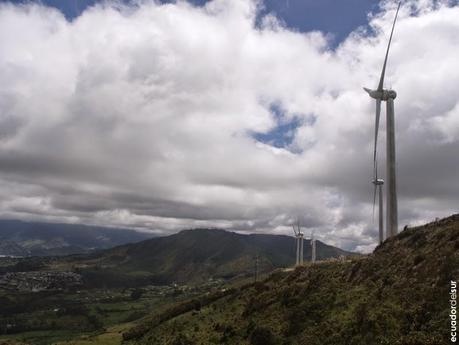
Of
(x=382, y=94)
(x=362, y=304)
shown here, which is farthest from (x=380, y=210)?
(x=362, y=304)

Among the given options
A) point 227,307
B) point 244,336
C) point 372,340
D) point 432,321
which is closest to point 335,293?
point 244,336

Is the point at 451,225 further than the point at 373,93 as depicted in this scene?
No

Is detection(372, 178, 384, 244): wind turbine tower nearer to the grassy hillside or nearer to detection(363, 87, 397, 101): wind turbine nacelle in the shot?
the grassy hillside

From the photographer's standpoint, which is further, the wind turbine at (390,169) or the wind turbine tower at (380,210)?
the wind turbine tower at (380,210)

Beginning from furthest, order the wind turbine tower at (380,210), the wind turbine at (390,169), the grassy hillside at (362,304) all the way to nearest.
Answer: the wind turbine tower at (380,210) → the wind turbine at (390,169) → the grassy hillside at (362,304)

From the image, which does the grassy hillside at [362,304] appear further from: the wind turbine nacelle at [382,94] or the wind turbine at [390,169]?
the wind turbine nacelle at [382,94]

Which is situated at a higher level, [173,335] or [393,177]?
[393,177]

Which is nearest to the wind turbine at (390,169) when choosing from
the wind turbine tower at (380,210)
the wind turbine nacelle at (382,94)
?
the wind turbine nacelle at (382,94)

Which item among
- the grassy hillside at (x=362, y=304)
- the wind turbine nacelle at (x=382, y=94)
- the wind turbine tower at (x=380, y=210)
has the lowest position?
the grassy hillside at (x=362, y=304)

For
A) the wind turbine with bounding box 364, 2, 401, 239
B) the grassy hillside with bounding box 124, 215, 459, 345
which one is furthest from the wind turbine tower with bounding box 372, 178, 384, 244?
the wind turbine with bounding box 364, 2, 401, 239

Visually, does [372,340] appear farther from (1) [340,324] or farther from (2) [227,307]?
(2) [227,307]

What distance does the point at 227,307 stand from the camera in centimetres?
9744

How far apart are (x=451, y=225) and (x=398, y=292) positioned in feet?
54.0

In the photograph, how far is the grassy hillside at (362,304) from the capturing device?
38875mm
